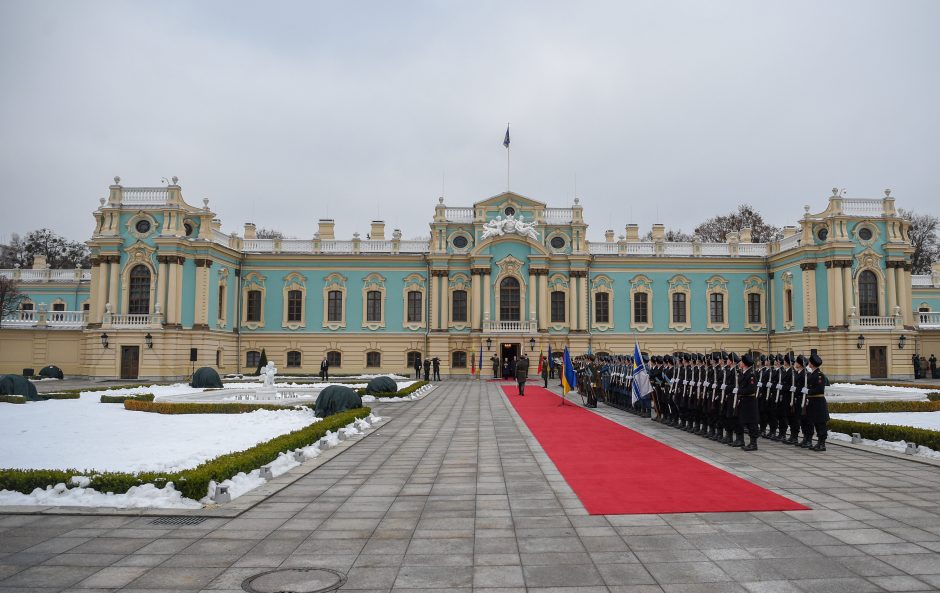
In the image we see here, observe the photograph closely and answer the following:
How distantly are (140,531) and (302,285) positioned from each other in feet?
115

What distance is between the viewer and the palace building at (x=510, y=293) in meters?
36.7

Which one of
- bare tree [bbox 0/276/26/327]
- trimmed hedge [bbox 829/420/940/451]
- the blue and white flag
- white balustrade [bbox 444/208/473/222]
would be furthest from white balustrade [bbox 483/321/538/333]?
bare tree [bbox 0/276/26/327]

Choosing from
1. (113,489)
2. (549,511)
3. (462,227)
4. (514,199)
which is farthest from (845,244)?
(113,489)

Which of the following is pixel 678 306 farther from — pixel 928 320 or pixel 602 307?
pixel 928 320

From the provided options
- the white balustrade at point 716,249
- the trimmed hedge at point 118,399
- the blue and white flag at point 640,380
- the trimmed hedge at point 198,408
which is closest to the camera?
the blue and white flag at point 640,380

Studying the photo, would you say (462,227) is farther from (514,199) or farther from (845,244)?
(845,244)

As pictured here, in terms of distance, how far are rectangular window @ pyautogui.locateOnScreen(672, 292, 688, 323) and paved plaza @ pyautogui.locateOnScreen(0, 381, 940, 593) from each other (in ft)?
106

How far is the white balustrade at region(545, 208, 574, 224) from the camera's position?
136ft

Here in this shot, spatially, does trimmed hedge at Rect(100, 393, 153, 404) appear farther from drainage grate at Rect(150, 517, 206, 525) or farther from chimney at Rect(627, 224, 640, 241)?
chimney at Rect(627, 224, 640, 241)

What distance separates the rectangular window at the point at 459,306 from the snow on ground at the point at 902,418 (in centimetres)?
2601

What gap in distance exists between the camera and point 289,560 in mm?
5789

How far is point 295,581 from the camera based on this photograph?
528 centimetres

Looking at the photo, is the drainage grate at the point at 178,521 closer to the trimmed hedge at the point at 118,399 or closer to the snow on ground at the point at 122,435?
the snow on ground at the point at 122,435

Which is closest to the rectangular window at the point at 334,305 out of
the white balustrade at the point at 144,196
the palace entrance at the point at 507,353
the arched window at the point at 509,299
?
the arched window at the point at 509,299
